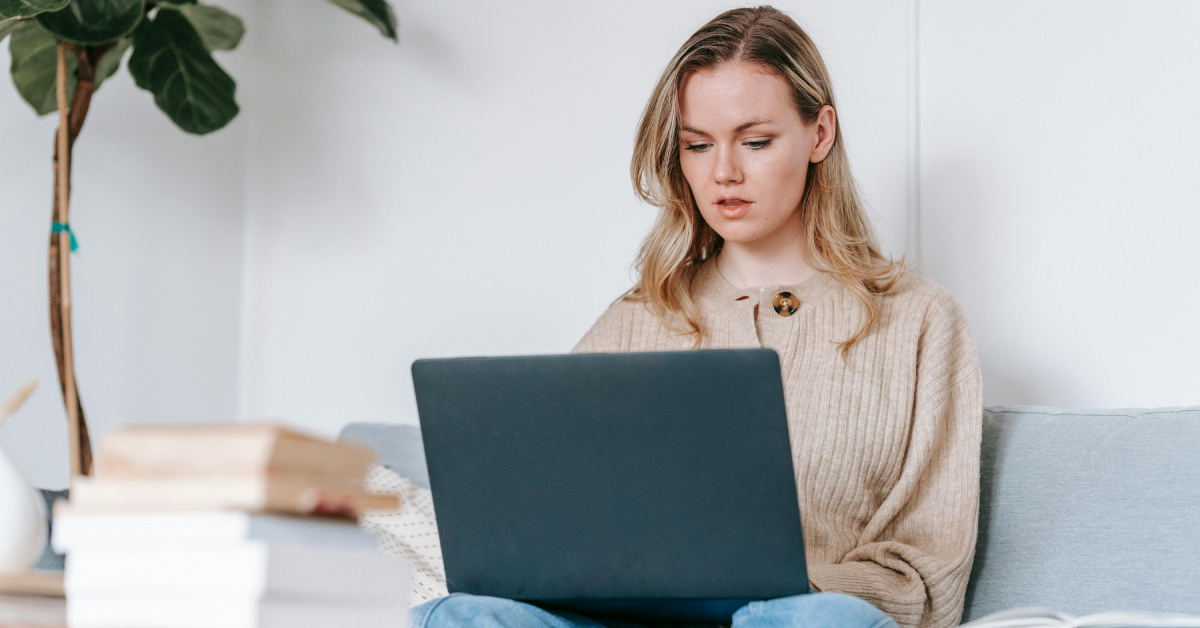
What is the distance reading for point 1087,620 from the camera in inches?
34.5

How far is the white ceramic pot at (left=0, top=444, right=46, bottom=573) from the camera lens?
650mm

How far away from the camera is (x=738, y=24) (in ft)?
5.07

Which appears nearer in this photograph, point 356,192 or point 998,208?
point 998,208

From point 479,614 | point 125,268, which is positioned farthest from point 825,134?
point 125,268

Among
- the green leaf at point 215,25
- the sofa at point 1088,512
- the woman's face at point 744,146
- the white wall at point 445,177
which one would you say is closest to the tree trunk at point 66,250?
the green leaf at point 215,25

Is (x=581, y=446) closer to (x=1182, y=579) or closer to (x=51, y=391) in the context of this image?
(x=1182, y=579)

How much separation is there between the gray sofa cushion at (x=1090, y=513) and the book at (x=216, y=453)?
0.99 meters

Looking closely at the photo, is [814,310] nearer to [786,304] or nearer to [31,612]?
[786,304]

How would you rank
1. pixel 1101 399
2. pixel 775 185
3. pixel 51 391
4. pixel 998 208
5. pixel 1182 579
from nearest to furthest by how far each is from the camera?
pixel 1182 579, pixel 775 185, pixel 1101 399, pixel 998 208, pixel 51 391

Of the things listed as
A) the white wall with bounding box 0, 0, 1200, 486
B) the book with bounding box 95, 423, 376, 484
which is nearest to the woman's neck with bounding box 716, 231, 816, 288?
the white wall with bounding box 0, 0, 1200, 486

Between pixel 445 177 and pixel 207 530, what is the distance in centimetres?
187

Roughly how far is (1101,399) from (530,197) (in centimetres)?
119

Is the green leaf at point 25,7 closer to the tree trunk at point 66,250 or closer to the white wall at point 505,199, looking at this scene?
the tree trunk at point 66,250

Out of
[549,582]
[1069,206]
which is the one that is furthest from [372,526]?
[1069,206]
